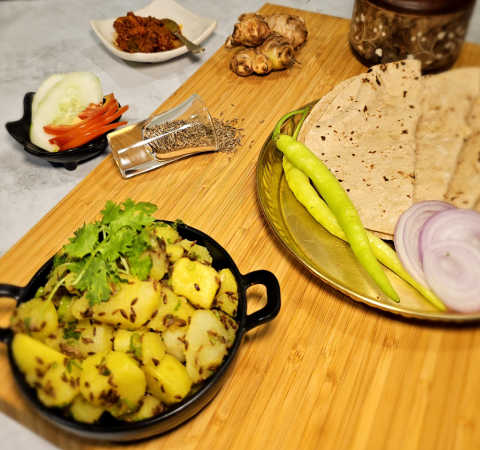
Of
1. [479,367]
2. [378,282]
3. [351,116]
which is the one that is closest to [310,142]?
[351,116]

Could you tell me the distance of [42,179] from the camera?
171cm

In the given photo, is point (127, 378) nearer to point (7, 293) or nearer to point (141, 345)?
point (141, 345)

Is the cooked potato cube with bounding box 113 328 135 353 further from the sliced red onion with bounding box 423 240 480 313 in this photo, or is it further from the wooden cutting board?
the sliced red onion with bounding box 423 240 480 313

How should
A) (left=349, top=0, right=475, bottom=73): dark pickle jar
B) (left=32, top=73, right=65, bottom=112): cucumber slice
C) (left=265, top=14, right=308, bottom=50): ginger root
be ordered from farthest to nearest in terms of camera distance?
(left=265, top=14, right=308, bottom=50): ginger root < (left=32, top=73, right=65, bottom=112): cucumber slice < (left=349, top=0, right=475, bottom=73): dark pickle jar

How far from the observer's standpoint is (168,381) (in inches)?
30.9

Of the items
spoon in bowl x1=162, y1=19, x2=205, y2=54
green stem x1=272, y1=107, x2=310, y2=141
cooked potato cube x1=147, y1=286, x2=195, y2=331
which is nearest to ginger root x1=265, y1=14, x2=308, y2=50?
spoon in bowl x1=162, y1=19, x2=205, y2=54

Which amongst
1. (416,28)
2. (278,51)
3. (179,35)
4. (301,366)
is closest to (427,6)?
(416,28)

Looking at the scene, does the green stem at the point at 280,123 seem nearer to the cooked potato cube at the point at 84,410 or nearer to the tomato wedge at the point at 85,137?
the tomato wedge at the point at 85,137

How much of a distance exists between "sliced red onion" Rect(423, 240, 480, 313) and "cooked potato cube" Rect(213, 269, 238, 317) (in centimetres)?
46

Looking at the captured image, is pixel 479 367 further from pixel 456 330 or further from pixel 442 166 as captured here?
pixel 442 166

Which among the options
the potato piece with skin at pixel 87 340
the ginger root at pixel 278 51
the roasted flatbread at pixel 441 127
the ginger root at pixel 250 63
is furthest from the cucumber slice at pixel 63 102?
the roasted flatbread at pixel 441 127

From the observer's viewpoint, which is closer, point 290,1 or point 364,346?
point 364,346

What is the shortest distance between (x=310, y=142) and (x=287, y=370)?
0.69 metres

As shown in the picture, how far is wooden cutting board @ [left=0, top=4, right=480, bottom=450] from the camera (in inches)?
35.9
